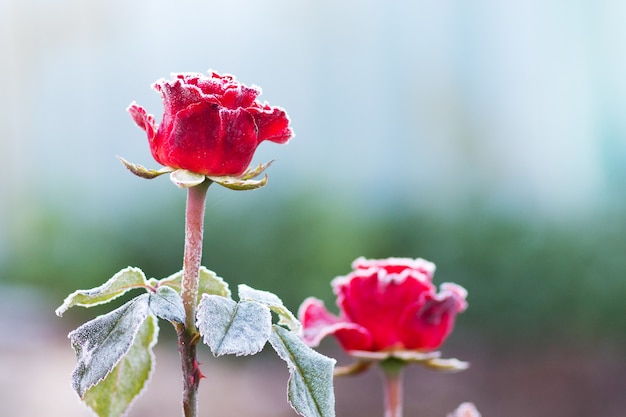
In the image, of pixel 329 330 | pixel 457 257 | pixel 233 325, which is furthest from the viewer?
pixel 457 257

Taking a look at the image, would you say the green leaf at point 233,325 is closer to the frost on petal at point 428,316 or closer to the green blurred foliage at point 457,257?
the frost on petal at point 428,316

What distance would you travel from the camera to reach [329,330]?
1.38ft

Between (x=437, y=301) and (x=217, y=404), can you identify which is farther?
(x=217, y=404)

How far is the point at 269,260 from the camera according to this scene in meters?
2.41

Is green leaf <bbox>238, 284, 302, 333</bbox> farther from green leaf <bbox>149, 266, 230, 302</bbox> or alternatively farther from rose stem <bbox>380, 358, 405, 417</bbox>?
rose stem <bbox>380, 358, 405, 417</bbox>

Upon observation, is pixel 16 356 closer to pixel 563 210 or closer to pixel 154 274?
pixel 154 274

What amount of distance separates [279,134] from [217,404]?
6.19ft

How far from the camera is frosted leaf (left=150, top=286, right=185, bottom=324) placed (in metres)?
0.28

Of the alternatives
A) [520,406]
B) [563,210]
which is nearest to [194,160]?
[520,406]

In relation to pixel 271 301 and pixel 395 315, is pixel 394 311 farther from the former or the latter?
pixel 271 301

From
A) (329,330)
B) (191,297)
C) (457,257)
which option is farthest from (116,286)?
(457,257)

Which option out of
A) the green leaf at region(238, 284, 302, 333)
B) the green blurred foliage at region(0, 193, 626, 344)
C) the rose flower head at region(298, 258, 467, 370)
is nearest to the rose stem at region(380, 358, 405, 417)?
the rose flower head at region(298, 258, 467, 370)

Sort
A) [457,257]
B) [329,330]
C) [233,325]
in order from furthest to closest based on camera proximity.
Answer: [457,257], [329,330], [233,325]

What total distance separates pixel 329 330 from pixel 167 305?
0.15 meters
